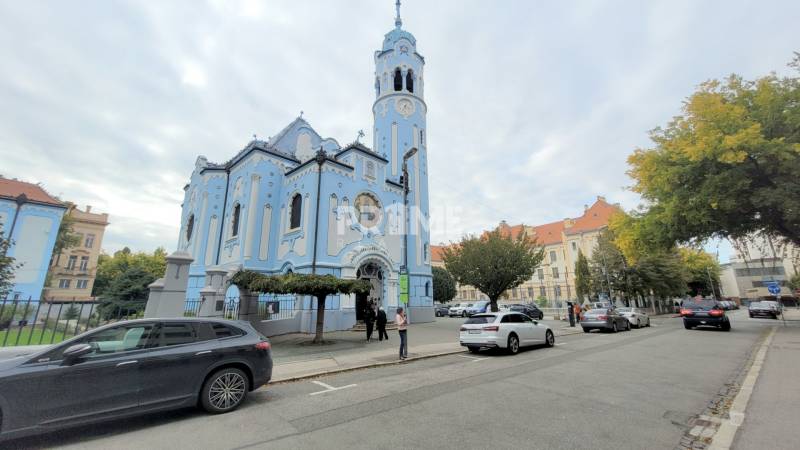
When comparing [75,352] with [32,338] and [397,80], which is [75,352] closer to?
[32,338]

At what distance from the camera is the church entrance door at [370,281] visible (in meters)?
20.8

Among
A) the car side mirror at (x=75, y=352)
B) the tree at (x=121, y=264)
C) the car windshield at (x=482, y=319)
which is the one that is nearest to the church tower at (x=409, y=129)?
the car windshield at (x=482, y=319)

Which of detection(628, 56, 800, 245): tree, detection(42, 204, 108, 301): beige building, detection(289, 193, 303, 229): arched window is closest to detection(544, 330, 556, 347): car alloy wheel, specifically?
detection(628, 56, 800, 245): tree

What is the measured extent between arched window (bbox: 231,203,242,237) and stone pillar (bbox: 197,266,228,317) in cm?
975

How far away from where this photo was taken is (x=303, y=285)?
12.2m

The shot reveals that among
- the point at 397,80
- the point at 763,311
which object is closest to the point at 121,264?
the point at 397,80

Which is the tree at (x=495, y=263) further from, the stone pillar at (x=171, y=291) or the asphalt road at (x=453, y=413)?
the stone pillar at (x=171, y=291)

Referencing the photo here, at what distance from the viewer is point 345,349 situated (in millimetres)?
12234

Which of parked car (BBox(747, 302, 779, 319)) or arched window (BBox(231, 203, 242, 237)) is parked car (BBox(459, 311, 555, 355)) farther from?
parked car (BBox(747, 302, 779, 319))

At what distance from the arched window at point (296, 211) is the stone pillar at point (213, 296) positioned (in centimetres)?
771

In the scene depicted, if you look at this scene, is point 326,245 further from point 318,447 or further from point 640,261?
point 640,261

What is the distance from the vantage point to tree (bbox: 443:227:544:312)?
84.4ft

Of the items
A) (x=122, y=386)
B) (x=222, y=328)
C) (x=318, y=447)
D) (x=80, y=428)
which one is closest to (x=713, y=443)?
(x=318, y=447)

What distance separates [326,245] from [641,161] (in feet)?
61.2
